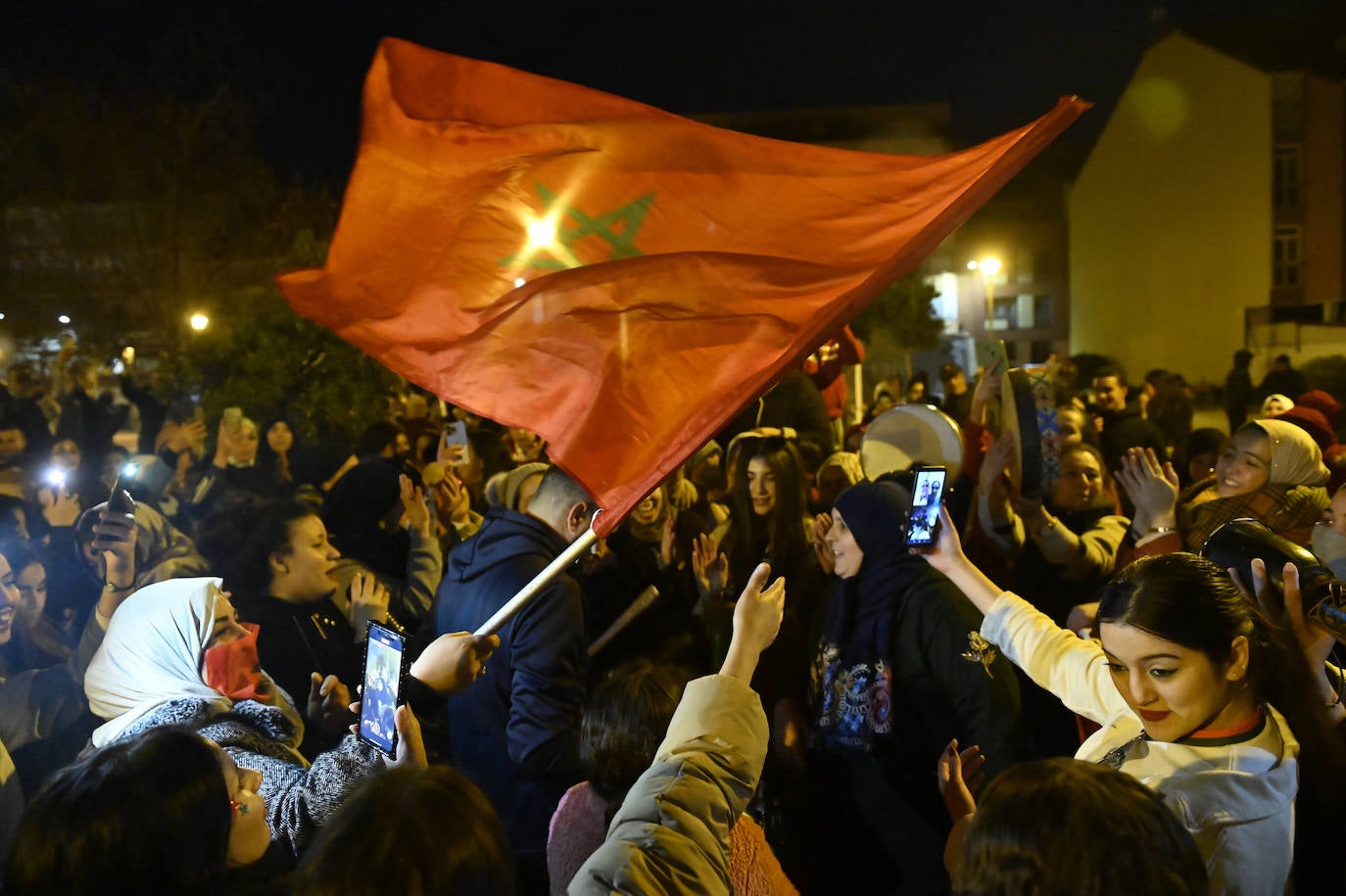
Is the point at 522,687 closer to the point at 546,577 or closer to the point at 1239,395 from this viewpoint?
the point at 546,577

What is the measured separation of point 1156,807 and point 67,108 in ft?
78.0

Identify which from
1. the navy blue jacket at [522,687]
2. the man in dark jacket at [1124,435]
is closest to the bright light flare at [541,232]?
the navy blue jacket at [522,687]

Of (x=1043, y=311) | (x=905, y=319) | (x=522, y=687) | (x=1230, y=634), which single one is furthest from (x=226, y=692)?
(x=1043, y=311)

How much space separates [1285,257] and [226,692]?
3458 cm

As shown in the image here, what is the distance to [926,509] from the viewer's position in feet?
12.2

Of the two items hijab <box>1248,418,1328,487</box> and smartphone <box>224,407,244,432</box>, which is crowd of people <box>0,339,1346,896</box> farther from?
smartphone <box>224,407,244,432</box>

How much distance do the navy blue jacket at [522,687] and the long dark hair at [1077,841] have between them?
1.83 metres

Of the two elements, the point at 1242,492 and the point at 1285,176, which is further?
the point at 1285,176

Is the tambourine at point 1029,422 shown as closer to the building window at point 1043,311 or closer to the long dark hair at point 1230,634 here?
the long dark hair at point 1230,634

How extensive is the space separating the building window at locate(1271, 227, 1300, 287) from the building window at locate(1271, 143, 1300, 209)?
798mm

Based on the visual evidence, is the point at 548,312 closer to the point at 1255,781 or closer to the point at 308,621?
the point at 308,621

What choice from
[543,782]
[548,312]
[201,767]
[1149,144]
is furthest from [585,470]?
[1149,144]

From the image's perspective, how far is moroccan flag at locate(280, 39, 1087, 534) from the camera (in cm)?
343

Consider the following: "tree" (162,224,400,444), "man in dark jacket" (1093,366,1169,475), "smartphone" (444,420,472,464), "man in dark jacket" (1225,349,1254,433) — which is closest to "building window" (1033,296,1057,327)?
"man in dark jacket" (1225,349,1254,433)
